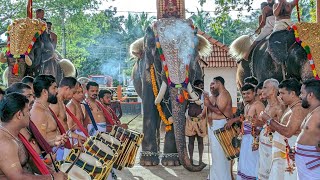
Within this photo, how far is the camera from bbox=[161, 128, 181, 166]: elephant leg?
35.4 feet

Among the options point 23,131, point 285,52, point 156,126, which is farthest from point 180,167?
point 23,131

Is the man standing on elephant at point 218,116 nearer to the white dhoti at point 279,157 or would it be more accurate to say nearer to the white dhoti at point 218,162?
the white dhoti at point 218,162

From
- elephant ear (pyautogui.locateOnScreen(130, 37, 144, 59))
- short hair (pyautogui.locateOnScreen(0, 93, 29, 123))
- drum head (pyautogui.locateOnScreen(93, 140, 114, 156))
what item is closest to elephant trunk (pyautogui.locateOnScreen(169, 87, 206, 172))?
elephant ear (pyautogui.locateOnScreen(130, 37, 144, 59))

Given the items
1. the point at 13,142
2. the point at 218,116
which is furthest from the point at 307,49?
the point at 13,142

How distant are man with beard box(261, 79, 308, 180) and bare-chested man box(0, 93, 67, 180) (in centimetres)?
243

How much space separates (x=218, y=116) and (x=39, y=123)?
3.55 metres

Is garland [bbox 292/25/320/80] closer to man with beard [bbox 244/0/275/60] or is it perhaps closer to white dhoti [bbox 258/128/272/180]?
white dhoti [bbox 258/128/272/180]

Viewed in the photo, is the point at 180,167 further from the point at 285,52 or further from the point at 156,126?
the point at 285,52

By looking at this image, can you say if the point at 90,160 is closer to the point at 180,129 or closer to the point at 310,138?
the point at 310,138

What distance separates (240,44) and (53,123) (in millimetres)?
7020

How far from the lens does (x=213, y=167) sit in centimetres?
888

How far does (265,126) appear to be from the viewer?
266 inches

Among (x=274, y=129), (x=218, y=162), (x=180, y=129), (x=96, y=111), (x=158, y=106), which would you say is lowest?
(x=218, y=162)

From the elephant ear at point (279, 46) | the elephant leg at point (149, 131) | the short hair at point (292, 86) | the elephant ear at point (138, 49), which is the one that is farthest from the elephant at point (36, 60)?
the short hair at point (292, 86)
